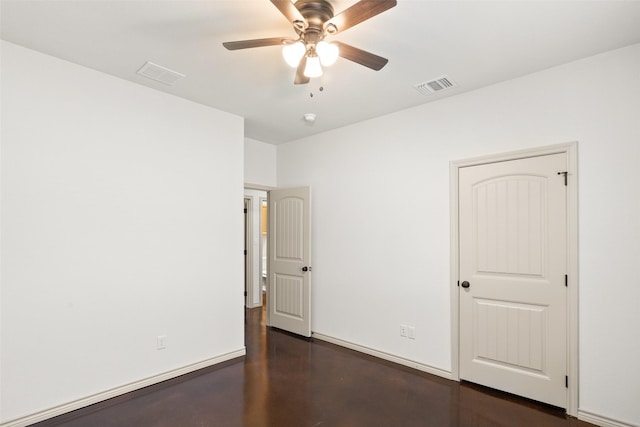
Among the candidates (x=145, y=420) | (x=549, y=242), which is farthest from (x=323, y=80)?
(x=145, y=420)

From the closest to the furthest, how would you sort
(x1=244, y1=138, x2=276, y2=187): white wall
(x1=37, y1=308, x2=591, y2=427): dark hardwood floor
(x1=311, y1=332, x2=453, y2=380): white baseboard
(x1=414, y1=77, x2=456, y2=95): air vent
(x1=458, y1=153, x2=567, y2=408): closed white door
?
(x1=37, y1=308, x2=591, y2=427): dark hardwood floor < (x1=458, y1=153, x2=567, y2=408): closed white door < (x1=414, y1=77, x2=456, y2=95): air vent < (x1=311, y1=332, x2=453, y2=380): white baseboard < (x1=244, y1=138, x2=276, y2=187): white wall

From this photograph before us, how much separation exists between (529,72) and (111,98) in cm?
363

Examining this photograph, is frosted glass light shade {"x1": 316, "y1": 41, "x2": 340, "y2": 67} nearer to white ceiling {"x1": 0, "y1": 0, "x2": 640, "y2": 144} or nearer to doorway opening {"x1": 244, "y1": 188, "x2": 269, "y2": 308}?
white ceiling {"x1": 0, "y1": 0, "x2": 640, "y2": 144}

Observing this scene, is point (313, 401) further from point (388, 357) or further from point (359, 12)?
point (359, 12)

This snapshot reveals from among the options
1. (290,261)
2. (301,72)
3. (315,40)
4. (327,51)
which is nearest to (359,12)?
(327,51)

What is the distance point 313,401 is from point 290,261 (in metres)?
2.14

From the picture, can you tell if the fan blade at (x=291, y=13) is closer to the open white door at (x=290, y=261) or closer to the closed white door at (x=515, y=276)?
the closed white door at (x=515, y=276)

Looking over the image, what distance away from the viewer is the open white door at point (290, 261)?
4.51 m

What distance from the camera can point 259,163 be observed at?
4926 millimetres

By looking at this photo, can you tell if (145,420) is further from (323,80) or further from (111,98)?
(323,80)

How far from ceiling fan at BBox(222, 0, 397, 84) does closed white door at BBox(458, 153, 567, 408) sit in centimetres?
172

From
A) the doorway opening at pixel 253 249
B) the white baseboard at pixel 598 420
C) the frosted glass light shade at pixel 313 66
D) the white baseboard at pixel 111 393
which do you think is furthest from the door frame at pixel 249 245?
the white baseboard at pixel 598 420

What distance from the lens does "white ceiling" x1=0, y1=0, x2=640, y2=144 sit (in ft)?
6.69

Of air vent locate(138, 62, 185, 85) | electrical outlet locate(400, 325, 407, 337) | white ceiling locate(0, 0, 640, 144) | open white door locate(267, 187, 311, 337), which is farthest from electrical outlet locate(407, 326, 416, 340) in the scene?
air vent locate(138, 62, 185, 85)
